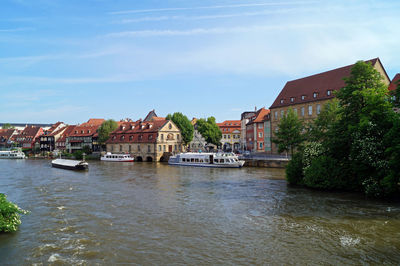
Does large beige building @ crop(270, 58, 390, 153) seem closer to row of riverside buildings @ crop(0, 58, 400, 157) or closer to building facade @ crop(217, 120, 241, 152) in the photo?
row of riverside buildings @ crop(0, 58, 400, 157)

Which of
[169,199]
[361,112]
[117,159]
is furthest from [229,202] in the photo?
[117,159]

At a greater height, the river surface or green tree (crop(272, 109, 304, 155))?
green tree (crop(272, 109, 304, 155))

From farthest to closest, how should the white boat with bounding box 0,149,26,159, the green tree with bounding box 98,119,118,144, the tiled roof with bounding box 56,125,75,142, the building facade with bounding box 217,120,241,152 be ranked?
1. the building facade with bounding box 217,120,241,152
2. the tiled roof with bounding box 56,125,75,142
3. the white boat with bounding box 0,149,26,159
4. the green tree with bounding box 98,119,118,144

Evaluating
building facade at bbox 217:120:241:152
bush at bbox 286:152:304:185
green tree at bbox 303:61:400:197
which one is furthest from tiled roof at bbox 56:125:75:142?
green tree at bbox 303:61:400:197

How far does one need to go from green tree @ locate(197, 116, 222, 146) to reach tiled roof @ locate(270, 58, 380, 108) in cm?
2765

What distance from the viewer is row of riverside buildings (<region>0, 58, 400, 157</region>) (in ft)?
179

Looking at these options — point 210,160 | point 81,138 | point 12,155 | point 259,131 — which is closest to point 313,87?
point 259,131

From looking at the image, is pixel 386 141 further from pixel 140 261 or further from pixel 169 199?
pixel 140 261

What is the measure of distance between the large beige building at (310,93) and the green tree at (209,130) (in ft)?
87.1

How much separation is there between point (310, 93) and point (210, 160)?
71.4 feet

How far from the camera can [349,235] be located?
15719 millimetres

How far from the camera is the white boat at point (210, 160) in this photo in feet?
175

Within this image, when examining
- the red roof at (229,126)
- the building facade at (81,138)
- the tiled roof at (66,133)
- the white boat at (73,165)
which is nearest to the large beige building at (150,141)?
the building facade at (81,138)

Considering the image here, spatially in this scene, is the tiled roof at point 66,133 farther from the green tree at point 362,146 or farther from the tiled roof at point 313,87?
the green tree at point 362,146
